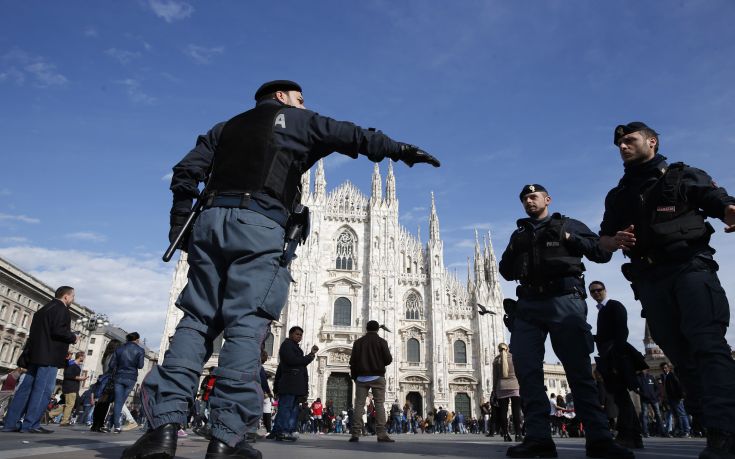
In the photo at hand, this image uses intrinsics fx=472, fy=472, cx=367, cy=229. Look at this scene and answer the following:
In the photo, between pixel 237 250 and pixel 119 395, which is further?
pixel 119 395

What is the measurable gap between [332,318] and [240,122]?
2734 cm

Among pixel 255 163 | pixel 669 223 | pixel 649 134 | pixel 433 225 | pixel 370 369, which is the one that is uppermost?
pixel 433 225

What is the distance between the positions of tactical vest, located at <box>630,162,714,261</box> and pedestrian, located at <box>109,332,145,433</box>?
6.97 m

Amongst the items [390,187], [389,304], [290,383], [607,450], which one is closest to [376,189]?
[390,187]

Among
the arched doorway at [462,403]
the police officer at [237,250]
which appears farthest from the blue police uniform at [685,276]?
the arched doorway at [462,403]

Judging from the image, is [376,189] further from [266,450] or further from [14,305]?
[266,450]

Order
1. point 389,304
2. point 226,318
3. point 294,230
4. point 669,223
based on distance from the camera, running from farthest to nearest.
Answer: point 389,304, point 669,223, point 294,230, point 226,318

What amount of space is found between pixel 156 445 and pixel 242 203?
1227 millimetres

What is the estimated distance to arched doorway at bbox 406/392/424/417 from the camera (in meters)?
28.2

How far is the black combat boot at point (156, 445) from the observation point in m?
2.05

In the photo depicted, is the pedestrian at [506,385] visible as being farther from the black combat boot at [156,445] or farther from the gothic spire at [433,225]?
the gothic spire at [433,225]

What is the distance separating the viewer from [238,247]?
2.48m

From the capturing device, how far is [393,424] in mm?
22281

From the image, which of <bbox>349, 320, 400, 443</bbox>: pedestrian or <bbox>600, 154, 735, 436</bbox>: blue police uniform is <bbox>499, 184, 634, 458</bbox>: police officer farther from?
<bbox>349, 320, 400, 443</bbox>: pedestrian
